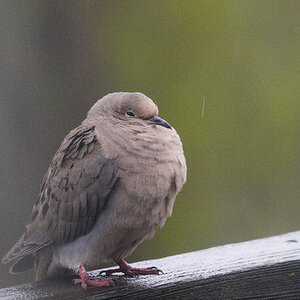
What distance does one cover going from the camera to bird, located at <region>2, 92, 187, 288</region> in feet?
9.69

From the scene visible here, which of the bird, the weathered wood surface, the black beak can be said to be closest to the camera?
the weathered wood surface

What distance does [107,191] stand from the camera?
2.97 m

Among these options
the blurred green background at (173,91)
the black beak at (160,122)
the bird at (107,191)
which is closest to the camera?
the bird at (107,191)

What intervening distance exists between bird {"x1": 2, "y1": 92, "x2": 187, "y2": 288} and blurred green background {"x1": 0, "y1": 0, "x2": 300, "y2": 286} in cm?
168

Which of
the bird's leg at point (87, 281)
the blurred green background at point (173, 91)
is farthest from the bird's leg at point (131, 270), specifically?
the blurred green background at point (173, 91)

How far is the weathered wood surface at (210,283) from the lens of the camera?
234 centimetres

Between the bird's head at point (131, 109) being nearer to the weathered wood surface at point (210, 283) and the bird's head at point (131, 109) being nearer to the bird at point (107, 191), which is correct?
the bird at point (107, 191)

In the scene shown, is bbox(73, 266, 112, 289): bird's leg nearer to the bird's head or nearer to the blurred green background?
the bird's head

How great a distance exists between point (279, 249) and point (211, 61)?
2.66 meters

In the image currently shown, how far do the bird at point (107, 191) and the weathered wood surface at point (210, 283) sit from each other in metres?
0.34

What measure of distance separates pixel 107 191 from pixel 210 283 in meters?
0.78

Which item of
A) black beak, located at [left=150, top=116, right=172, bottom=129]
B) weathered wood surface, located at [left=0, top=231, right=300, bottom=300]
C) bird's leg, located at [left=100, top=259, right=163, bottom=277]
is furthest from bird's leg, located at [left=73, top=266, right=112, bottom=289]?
black beak, located at [left=150, top=116, right=172, bottom=129]

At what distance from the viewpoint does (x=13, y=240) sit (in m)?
4.81

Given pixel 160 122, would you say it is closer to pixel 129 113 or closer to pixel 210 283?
pixel 129 113
